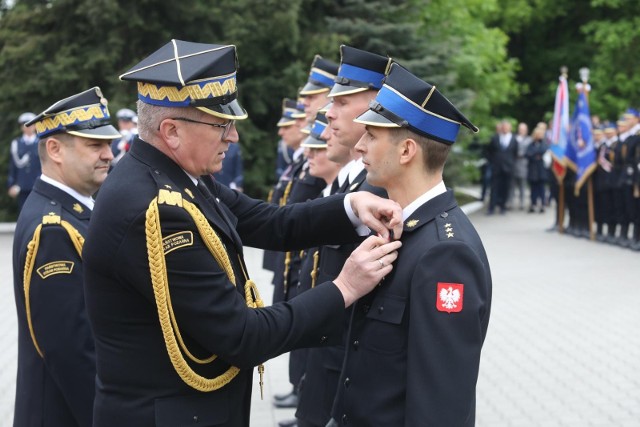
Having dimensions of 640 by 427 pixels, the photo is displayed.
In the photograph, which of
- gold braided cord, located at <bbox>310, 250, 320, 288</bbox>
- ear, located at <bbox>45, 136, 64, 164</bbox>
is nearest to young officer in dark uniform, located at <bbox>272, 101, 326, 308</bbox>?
gold braided cord, located at <bbox>310, 250, 320, 288</bbox>

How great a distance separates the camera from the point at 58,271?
373 cm

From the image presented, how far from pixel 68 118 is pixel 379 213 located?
179cm

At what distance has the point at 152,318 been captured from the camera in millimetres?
2869

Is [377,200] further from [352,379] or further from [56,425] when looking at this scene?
[56,425]

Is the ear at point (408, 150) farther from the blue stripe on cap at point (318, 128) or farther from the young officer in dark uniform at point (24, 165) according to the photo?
the young officer in dark uniform at point (24, 165)

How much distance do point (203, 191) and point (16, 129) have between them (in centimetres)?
1774

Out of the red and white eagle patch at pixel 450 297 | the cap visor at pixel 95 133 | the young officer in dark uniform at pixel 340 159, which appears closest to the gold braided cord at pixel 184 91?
the red and white eagle patch at pixel 450 297

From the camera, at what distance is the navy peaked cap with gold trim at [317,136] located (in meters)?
5.79

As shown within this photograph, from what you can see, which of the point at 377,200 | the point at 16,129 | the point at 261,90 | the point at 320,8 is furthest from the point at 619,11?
the point at 377,200

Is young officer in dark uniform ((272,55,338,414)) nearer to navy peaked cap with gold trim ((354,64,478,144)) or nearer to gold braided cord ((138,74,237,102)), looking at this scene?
navy peaked cap with gold trim ((354,64,478,144))

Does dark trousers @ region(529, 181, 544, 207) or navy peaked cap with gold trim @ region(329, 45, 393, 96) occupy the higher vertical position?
navy peaked cap with gold trim @ region(329, 45, 393, 96)

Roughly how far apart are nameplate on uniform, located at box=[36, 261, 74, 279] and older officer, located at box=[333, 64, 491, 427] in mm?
1292

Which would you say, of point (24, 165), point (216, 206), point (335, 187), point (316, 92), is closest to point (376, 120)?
point (216, 206)

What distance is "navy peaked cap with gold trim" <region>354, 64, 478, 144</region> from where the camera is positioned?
308cm
